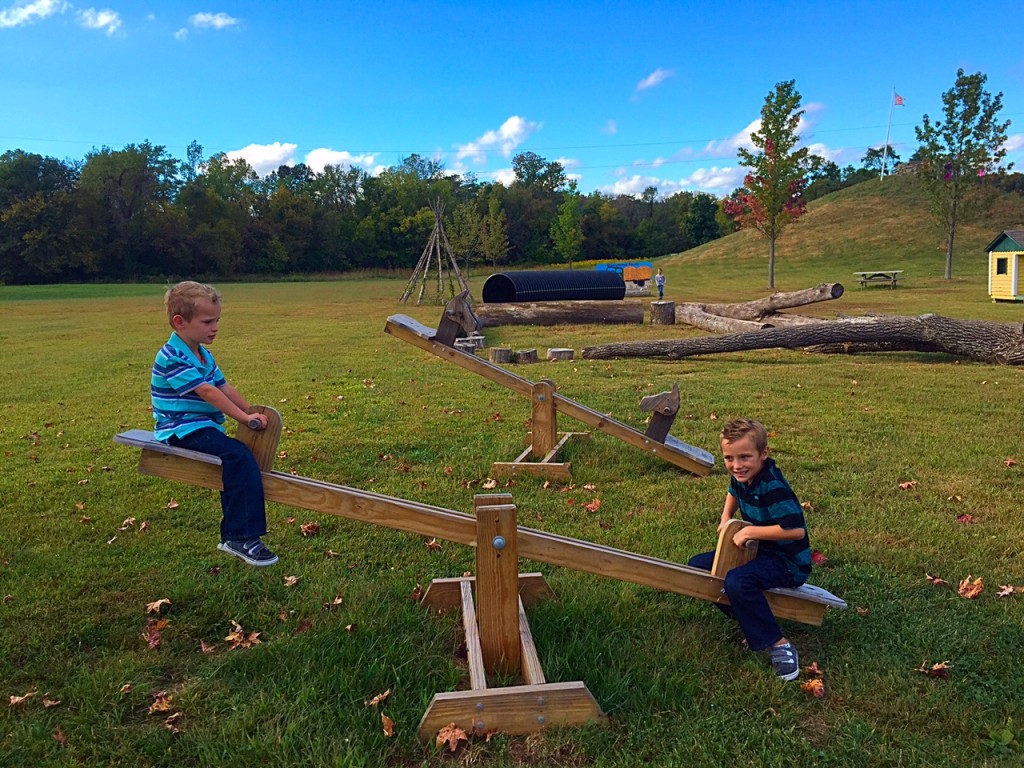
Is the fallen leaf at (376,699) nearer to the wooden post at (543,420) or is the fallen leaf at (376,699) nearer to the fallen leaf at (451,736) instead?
the fallen leaf at (451,736)

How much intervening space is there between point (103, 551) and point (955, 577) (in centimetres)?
526

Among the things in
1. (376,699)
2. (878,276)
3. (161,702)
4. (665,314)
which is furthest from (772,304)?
(878,276)

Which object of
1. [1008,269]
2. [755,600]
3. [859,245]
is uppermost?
[859,245]

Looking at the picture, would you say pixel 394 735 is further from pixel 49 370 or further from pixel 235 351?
pixel 235 351

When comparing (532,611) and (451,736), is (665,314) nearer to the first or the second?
(532,611)

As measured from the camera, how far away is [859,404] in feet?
29.5

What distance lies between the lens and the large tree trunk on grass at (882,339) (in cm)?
1189

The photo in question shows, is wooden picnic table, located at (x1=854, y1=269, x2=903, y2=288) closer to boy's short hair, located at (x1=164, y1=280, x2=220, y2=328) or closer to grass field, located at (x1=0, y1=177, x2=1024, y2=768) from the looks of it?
grass field, located at (x1=0, y1=177, x2=1024, y2=768)

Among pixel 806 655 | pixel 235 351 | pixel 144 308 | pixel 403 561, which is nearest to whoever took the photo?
pixel 806 655

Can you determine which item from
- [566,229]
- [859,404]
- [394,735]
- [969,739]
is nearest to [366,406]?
[859,404]

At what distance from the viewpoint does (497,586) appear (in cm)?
315

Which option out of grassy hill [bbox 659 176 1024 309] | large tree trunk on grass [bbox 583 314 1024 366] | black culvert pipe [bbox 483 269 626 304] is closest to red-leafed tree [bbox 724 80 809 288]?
grassy hill [bbox 659 176 1024 309]

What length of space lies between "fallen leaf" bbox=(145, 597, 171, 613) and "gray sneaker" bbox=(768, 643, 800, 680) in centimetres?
316

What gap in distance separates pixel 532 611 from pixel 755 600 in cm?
112
